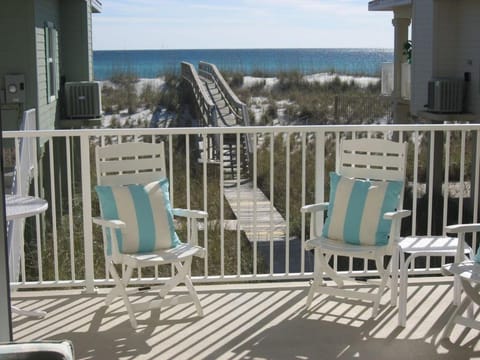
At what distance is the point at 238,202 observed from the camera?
16.1 feet

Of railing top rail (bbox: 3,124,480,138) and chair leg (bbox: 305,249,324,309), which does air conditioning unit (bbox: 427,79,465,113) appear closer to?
railing top rail (bbox: 3,124,480,138)

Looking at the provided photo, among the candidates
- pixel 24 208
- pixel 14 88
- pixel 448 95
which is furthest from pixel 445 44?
pixel 24 208

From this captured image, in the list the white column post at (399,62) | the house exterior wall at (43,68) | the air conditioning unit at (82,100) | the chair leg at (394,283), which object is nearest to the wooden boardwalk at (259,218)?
the air conditioning unit at (82,100)

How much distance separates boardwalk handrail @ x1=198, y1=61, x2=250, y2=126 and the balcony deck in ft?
37.4

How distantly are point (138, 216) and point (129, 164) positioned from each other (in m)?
0.37

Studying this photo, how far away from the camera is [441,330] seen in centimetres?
418

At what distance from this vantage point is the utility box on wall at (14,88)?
920 cm

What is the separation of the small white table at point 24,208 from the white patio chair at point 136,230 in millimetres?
324

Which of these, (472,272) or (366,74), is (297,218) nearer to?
(472,272)

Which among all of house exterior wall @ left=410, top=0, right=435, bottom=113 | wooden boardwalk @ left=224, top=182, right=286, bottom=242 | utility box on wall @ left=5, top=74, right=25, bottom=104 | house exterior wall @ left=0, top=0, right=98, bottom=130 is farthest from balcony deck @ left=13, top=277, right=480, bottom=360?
house exterior wall @ left=410, top=0, right=435, bottom=113

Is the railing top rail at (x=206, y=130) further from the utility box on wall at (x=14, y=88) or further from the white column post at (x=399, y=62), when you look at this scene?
the white column post at (x=399, y=62)

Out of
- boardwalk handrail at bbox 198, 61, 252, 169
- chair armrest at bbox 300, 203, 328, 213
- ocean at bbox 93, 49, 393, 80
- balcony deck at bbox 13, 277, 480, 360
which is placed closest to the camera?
balcony deck at bbox 13, 277, 480, 360

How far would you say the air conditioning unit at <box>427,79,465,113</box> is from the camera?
11773 millimetres

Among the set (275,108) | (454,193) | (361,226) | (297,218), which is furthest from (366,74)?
(361,226)
